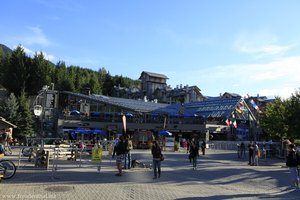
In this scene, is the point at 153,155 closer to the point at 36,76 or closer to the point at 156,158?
the point at 156,158

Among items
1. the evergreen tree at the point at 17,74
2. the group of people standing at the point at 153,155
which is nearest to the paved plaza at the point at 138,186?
the group of people standing at the point at 153,155

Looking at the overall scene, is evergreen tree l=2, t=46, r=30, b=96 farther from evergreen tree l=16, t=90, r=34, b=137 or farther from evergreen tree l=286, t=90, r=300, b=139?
evergreen tree l=286, t=90, r=300, b=139

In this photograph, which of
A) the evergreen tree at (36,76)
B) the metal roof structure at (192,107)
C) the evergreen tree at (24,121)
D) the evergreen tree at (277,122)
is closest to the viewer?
the evergreen tree at (277,122)

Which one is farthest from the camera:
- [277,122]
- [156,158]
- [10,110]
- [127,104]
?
[127,104]

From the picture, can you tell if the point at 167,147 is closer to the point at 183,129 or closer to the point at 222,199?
the point at 183,129

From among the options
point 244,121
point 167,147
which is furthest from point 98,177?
point 244,121

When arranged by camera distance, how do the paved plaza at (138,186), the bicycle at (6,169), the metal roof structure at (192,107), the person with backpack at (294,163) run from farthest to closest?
1. the metal roof structure at (192,107)
2. the person with backpack at (294,163)
3. the bicycle at (6,169)
4. the paved plaza at (138,186)

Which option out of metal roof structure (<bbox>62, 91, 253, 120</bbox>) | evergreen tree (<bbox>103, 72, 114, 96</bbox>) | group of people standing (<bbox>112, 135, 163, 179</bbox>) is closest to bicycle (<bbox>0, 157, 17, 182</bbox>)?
group of people standing (<bbox>112, 135, 163, 179</bbox>)

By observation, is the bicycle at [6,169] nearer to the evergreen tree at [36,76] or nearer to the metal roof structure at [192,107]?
the evergreen tree at [36,76]

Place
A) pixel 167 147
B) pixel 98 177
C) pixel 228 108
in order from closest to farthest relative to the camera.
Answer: pixel 98 177 < pixel 167 147 < pixel 228 108

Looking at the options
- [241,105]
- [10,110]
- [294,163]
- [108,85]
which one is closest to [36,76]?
[10,110]


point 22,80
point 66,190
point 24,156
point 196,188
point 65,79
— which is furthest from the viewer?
point 65,79

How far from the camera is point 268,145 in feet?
119

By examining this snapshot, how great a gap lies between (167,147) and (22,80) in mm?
27177
